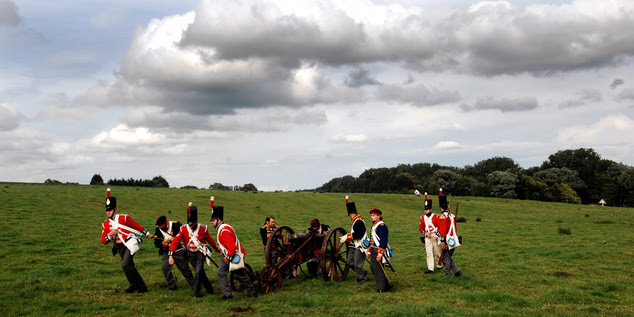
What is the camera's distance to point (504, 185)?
294ft

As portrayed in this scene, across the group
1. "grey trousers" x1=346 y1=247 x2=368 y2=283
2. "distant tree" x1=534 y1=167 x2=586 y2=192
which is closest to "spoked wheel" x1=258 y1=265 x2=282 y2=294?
"grey trousers" x1=346 y1=247 x2=368 y2=283

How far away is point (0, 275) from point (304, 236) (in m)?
10.3

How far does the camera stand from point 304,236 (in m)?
14.1

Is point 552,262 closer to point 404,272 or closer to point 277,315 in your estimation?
point 404,272

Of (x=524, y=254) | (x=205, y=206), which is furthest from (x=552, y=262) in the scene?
(x=205, y=206)

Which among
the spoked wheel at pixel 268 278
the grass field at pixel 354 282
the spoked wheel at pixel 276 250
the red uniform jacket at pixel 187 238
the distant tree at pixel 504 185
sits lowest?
the grass field at pixel 354 282

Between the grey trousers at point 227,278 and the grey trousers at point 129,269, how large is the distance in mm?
2545

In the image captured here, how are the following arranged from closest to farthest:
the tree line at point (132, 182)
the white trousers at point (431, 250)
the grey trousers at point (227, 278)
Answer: the grey trousers at point (227, 278) < the white trousers at point (431, 250) < the tree line at point (132, 182)

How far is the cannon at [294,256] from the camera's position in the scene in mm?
12914

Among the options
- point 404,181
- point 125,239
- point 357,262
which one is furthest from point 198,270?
point 404,181

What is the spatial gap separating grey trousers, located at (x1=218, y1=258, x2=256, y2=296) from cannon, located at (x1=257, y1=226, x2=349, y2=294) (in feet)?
1.55

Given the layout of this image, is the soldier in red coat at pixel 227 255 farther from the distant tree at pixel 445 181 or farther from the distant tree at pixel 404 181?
the distant tree at pixel 404 181

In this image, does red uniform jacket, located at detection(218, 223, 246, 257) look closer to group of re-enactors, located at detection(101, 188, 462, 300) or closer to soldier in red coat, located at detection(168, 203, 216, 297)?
group of re-enactors, located at detection(101, 188, 462, 300)

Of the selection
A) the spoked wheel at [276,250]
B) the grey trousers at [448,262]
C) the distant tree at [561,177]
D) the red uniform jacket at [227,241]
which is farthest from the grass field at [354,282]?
the distant tree at [561,177]
